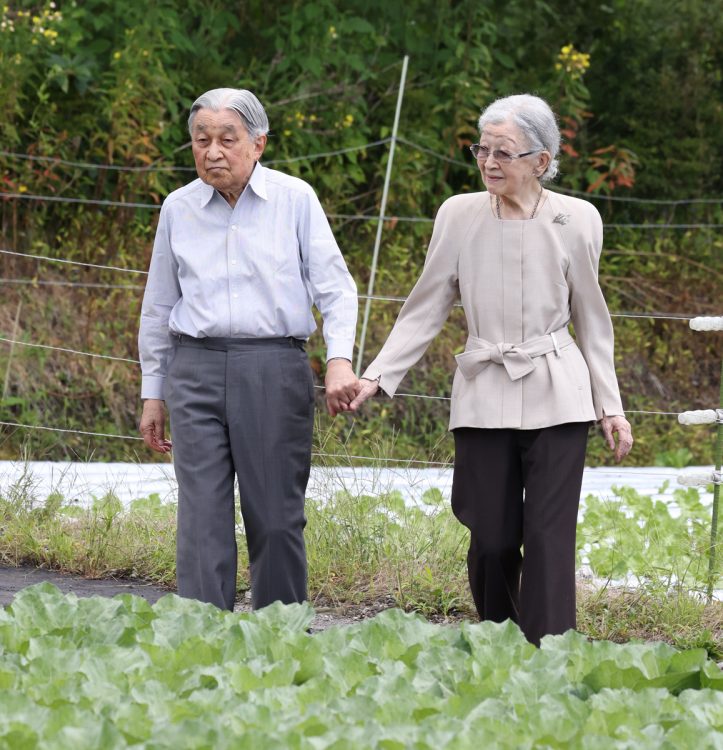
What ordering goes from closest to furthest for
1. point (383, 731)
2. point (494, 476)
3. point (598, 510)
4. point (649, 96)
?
point (383, 731), point (494, 476), point (598, 510), point (649, 96)

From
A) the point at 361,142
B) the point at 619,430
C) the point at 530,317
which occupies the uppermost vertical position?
the point at 361,142

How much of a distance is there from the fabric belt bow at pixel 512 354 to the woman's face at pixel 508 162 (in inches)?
16.8

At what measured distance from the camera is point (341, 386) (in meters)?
4.04

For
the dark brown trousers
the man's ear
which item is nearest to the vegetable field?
the dark brown trousers

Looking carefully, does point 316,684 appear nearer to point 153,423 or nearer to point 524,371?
point 524,371

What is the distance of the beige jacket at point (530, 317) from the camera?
4027 mm

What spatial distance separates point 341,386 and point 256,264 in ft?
1.40

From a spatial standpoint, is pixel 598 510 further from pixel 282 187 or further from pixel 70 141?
pixel 70 141

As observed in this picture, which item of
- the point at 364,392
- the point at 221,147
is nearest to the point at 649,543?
the point at 364,392

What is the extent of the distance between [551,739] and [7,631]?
1256 mm

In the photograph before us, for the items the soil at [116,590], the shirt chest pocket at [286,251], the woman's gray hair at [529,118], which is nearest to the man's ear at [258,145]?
the shirt chest pocket at [286,251]

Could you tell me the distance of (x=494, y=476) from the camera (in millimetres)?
4055

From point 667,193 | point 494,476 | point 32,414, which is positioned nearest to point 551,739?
point 494,476

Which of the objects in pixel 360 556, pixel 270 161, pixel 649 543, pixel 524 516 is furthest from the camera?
pixel 270 161
